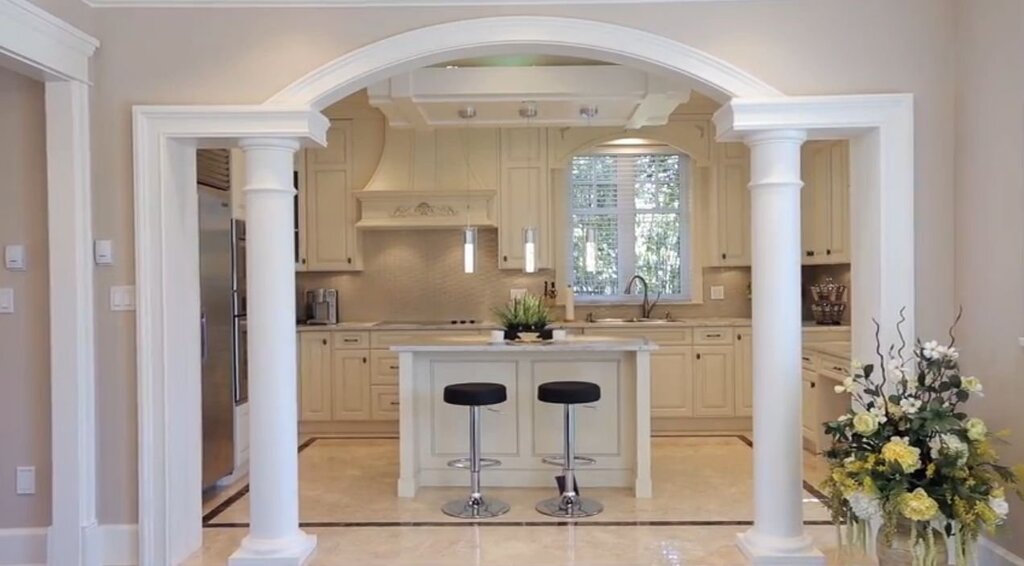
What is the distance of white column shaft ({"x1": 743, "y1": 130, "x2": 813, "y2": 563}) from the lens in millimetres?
3232

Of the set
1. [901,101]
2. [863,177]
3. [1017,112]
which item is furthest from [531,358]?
[1017,112]

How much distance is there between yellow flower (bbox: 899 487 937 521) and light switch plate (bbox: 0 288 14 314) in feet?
12.4

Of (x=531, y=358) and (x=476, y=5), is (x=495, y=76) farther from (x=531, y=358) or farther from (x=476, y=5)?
(x=531, y=358)

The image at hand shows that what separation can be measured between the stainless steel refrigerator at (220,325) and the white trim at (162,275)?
880 millimetres

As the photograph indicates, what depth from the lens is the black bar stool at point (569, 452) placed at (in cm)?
398

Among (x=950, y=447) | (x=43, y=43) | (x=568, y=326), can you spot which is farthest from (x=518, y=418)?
(x=43, y=43)

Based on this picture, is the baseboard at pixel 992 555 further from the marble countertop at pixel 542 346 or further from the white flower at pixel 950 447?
the marble countertop at pixel 542 346

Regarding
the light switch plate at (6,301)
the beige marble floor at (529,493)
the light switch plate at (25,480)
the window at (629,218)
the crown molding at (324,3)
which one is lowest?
the beige marble floor at (529,493)

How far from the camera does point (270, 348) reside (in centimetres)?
330

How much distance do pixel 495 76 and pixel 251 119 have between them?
1.81 m

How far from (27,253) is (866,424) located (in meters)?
3.60

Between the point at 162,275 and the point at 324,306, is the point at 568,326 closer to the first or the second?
the point at 324,306

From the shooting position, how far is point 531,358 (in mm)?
4508

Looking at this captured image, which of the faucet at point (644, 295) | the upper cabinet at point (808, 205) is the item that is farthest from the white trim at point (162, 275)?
the faucet at point (644, 295)
